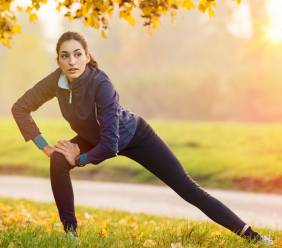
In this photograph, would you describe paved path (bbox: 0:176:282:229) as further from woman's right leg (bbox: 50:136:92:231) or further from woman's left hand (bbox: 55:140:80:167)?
woman's left hand (bbox: 55:140:80:167)

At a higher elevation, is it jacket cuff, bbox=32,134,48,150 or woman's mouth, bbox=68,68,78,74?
woman's mouth, bbox=68,68,78,74

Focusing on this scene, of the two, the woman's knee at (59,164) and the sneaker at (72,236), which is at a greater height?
the woman's knee at (59,164)

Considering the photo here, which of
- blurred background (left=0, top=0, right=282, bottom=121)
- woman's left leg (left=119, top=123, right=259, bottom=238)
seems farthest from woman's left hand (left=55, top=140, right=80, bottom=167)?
blurred background (left=0, top=0, right=282, bottom=121)

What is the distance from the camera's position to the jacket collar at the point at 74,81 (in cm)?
441

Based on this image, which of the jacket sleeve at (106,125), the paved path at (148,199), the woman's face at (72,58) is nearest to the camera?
the jacket sleeve at (106,125)

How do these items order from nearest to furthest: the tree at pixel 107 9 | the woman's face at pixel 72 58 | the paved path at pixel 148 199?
the woman's face at pixel 72 58 → the tree at pixel 107 9 → the paved path at pixel 148 199

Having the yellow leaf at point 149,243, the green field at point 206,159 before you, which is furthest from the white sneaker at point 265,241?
the green field at point 206,159

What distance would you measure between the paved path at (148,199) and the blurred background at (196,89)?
55.4 inches

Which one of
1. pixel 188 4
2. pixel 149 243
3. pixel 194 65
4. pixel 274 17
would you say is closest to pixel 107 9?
pixel 188 4

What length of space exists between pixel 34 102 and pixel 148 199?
20.0ft

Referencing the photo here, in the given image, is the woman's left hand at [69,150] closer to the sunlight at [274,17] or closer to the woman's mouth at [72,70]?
the woman's mouth at [72,70]

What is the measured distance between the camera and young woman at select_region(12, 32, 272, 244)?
434 cm

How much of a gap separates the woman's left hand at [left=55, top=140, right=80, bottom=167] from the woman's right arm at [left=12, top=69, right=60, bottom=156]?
0.22 m

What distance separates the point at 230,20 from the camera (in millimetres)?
37750
